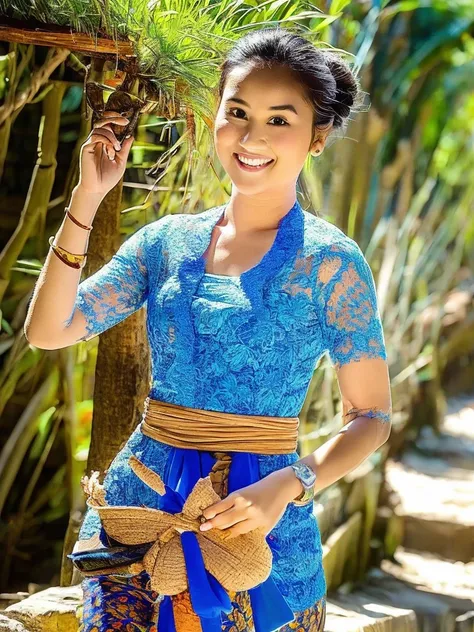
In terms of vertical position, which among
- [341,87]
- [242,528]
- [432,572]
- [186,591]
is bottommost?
[432,572]

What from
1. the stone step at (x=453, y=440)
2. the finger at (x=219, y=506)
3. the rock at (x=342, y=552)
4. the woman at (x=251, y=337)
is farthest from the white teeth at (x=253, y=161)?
the stone step at (x=453, y=440)

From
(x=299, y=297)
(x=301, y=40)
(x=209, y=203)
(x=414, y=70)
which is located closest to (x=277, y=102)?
(x=301, y=40)

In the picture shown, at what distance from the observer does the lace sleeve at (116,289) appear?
5.65 feet

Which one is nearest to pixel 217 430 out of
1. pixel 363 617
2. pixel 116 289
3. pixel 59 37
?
pixel 116 289

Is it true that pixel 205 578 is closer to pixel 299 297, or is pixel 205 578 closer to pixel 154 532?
pixel 154 532

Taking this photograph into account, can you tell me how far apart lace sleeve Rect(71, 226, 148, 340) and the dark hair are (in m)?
0.27

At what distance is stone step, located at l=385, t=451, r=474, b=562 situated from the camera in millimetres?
5016

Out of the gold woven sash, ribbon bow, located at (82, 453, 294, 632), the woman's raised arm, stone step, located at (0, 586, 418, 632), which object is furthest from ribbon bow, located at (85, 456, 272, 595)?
stone step, located at (0, 586, 418, 632)

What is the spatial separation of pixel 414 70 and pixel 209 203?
2.83 meters

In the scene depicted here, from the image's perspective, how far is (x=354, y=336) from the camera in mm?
1652

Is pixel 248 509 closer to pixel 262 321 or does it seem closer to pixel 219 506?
pixel 219 506

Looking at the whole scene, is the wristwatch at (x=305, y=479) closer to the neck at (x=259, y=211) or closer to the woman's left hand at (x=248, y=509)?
the woman's left hand at (x=248, y=509)

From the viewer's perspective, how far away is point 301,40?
1724mm

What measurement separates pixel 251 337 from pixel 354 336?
0.46ft
